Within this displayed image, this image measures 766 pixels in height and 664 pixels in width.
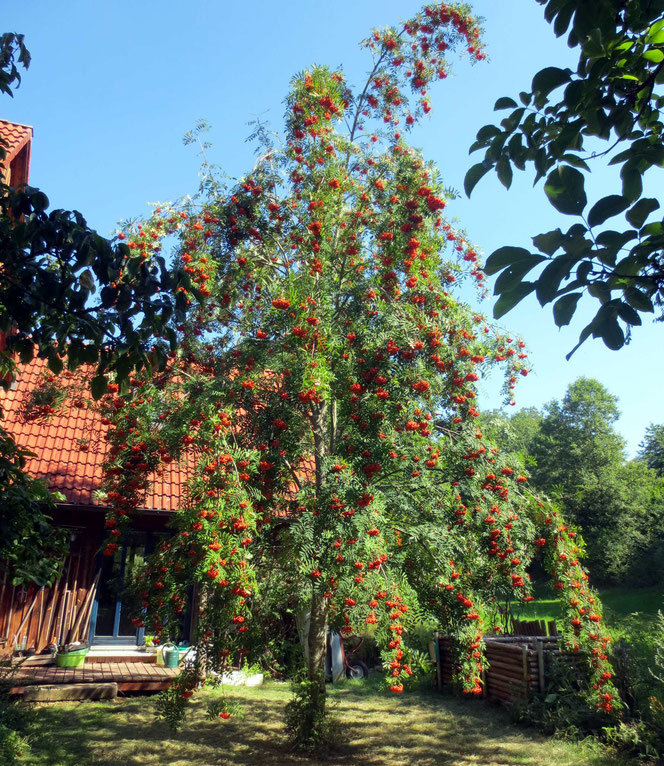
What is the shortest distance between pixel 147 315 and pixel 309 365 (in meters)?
3.22

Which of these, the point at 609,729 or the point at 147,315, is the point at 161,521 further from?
the point at 147,315

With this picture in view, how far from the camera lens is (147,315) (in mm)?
2820

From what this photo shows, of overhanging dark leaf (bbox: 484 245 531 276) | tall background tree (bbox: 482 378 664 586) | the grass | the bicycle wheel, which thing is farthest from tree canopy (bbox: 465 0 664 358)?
tall background tree (bbox: 482 378 664 586)

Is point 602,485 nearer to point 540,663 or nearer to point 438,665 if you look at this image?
point 438,665

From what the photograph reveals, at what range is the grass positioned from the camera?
680 cm

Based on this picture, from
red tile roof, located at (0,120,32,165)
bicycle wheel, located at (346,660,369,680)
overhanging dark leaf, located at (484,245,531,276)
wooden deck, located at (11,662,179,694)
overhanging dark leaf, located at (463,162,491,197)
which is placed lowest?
bicycle wheel, located at (346,660,369,680)

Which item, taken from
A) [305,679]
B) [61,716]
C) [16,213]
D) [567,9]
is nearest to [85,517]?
[61,716]

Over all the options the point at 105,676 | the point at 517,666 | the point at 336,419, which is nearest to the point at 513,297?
the point at 336,419

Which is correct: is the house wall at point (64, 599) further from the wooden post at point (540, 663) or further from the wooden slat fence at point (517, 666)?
the wooden post at point (540, 663)

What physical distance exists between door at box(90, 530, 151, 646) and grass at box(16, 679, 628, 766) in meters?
1.66

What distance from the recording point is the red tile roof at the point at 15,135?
32.6ft

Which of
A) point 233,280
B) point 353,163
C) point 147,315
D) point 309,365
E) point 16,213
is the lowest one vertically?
point 147,315

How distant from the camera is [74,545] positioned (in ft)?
34.1

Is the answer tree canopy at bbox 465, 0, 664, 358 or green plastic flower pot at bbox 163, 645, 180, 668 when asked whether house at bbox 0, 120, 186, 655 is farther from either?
tree canopy at bbox 465, 0, 664, 358
